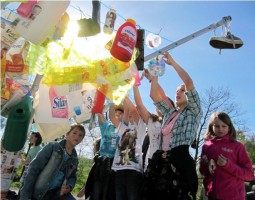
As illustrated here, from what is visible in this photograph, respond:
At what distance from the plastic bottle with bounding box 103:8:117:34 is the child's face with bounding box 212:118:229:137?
3.93 ft

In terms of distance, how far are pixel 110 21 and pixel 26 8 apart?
2.38 feet

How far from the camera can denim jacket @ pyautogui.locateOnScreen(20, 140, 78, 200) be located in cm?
263

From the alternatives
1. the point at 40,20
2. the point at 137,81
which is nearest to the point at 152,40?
the point at 137,81

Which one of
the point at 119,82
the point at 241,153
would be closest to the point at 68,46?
the point at 119,82

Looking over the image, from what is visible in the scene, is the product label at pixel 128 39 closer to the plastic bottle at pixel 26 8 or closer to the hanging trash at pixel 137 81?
the hanging trash at pixel 137 81

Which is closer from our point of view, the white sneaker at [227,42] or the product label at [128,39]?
the product label at [128,39]

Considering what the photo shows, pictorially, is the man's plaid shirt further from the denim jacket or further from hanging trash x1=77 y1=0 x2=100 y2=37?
the denim jacket

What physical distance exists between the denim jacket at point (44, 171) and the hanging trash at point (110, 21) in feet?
4.01

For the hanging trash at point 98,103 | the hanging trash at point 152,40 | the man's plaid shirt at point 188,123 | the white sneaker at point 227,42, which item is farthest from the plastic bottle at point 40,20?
the white sneaker at point 227,42

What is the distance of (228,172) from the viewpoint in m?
2.42

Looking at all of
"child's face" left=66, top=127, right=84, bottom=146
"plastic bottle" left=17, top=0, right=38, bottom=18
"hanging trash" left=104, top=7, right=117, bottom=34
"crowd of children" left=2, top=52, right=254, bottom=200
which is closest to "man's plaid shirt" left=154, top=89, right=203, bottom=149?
"crowd of children" left=2, top=52, right=254, bottom=200

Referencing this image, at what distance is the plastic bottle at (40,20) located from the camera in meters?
1.83

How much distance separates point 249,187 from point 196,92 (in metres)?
2.94

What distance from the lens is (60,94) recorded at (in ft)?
7.68
